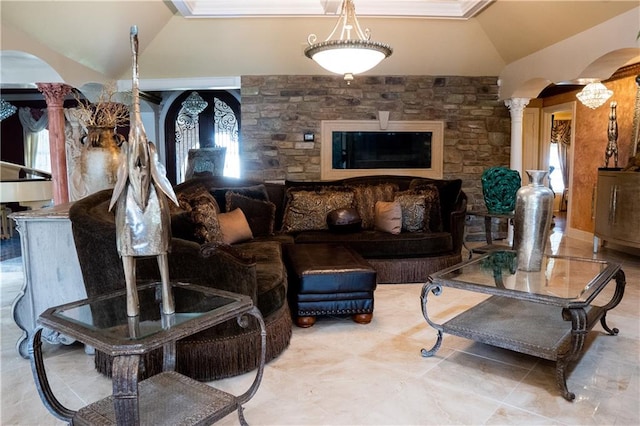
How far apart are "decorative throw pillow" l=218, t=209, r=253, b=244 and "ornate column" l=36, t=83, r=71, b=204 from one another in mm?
2652

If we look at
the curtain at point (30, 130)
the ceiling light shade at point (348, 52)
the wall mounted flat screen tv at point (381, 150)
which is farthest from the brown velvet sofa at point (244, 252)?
the curtain at point (30, 130)

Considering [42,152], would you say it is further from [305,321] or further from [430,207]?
[305,321]

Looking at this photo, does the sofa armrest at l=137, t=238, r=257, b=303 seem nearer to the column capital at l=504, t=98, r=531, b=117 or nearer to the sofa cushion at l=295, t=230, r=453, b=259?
the sofa cushion at l=295, t=230, r=453, b=259

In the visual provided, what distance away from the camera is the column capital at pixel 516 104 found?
6.11 meters

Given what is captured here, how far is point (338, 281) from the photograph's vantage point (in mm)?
3047

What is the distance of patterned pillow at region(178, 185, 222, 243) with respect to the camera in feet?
9.45

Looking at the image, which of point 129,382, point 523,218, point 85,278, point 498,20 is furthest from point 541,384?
point 498,20

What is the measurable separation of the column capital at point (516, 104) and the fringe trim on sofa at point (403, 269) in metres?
3.13

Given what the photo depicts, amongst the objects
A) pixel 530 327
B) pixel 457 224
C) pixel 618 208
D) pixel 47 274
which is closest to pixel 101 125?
pixel 47 274

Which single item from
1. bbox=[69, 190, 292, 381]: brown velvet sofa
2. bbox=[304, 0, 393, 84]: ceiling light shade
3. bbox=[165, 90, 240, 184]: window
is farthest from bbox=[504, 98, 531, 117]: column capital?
bbox=[69, 190, 292, 381]: brown velvet sofa

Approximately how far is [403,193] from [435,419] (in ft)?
9.72

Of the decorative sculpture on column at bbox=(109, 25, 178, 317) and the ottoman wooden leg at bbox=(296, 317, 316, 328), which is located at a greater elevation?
the decorative sculpture on column at bbox=(109, 25, 178, 317)

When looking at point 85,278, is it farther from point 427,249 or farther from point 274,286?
point 427,249

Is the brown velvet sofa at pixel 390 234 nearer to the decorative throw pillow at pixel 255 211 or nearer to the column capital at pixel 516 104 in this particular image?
the decorative throw pillow at pixel 255 211
